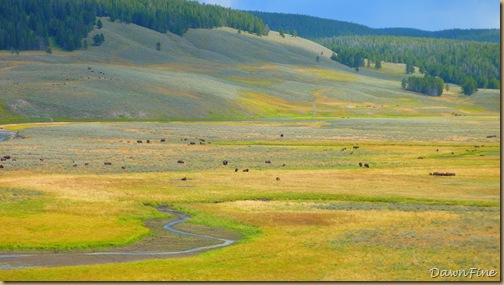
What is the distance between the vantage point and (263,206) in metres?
58.6

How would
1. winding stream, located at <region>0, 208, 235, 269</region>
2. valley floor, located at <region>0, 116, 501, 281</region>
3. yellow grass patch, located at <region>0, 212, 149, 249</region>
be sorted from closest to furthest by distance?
valley floor, located at <region>0, 116, 501, 281</region> → winding stream, located at <region>0, 208, 235, 269</region> → yellow grass patch, located at <region>0, 212, 149, 249</region>

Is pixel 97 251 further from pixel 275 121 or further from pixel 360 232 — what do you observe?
pixel 275 121

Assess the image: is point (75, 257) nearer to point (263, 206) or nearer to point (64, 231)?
point (64, 231)

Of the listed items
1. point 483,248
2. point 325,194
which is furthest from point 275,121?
point 483,248

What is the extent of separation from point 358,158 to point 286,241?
49.1m

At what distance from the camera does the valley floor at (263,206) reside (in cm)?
3934

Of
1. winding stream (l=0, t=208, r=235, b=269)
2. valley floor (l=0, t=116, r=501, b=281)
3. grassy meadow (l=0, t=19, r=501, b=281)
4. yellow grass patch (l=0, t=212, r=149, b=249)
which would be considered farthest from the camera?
yellow grass patch (l=0, t=212, r=149, b=249)

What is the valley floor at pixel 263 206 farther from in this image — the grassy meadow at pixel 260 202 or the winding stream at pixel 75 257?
the winding stream at pixel 75 257

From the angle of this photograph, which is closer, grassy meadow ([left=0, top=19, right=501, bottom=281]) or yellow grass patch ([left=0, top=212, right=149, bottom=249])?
grassy meadow ([left=0, top=19, right=501, bottom=281])

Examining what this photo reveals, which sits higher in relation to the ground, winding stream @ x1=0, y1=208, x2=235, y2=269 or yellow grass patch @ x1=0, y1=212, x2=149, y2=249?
winding stream @ x1=0, y1=208, x2=235, y2=269

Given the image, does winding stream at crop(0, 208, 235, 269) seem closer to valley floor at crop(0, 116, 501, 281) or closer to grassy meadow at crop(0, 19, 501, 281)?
grassy meadow at crop(0, 19, 501, 281)

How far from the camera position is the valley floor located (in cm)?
3934

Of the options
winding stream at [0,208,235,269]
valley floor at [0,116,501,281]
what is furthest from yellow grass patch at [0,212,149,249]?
winding stream at [0,208,235,269]

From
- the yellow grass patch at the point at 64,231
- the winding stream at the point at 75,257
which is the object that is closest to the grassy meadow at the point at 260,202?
the yellow grass patch at the point at 64,231
